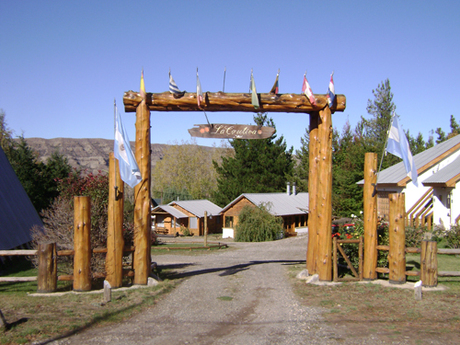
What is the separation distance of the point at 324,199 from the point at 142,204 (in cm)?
438

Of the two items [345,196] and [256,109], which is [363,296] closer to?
[256,109]

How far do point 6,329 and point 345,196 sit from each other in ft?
108

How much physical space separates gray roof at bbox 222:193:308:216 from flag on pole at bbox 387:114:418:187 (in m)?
28.4

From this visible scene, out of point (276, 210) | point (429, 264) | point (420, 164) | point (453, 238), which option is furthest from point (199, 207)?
point (429, 264)

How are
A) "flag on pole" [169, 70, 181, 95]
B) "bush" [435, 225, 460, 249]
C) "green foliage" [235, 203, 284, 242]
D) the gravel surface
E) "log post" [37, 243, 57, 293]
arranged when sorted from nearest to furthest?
the gravel surface, "log post" [37, 243, 57, 293], "flag on pole" [169, 70, 181, 95], "bush" [435, 225, 460, 249], "green foliage" [235, 203, 284, 242]

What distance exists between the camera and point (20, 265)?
1469cm

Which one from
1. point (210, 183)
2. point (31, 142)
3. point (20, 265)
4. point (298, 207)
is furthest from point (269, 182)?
point (31, 142)

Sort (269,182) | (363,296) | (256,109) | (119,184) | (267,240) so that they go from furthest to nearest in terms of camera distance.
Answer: (269,182)
(267,240)
(256,109)
(119,184)
(363,296)

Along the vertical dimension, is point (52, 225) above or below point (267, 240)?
above

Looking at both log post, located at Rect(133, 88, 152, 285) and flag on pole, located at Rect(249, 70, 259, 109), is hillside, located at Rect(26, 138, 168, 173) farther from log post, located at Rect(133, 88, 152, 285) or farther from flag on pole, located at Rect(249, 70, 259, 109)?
flag on pole, located at Rect(249, 70, 259, 109)

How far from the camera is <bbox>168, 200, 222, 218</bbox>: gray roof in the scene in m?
47.4

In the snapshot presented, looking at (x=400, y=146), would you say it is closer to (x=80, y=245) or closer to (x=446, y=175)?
(x=80, y=245)

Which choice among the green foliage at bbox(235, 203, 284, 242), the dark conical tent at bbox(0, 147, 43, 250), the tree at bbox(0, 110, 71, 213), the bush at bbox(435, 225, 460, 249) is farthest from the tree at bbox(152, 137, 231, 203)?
the bush at bbox(435, 225, 460, 249)

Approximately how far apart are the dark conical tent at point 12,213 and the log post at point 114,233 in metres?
6.41
